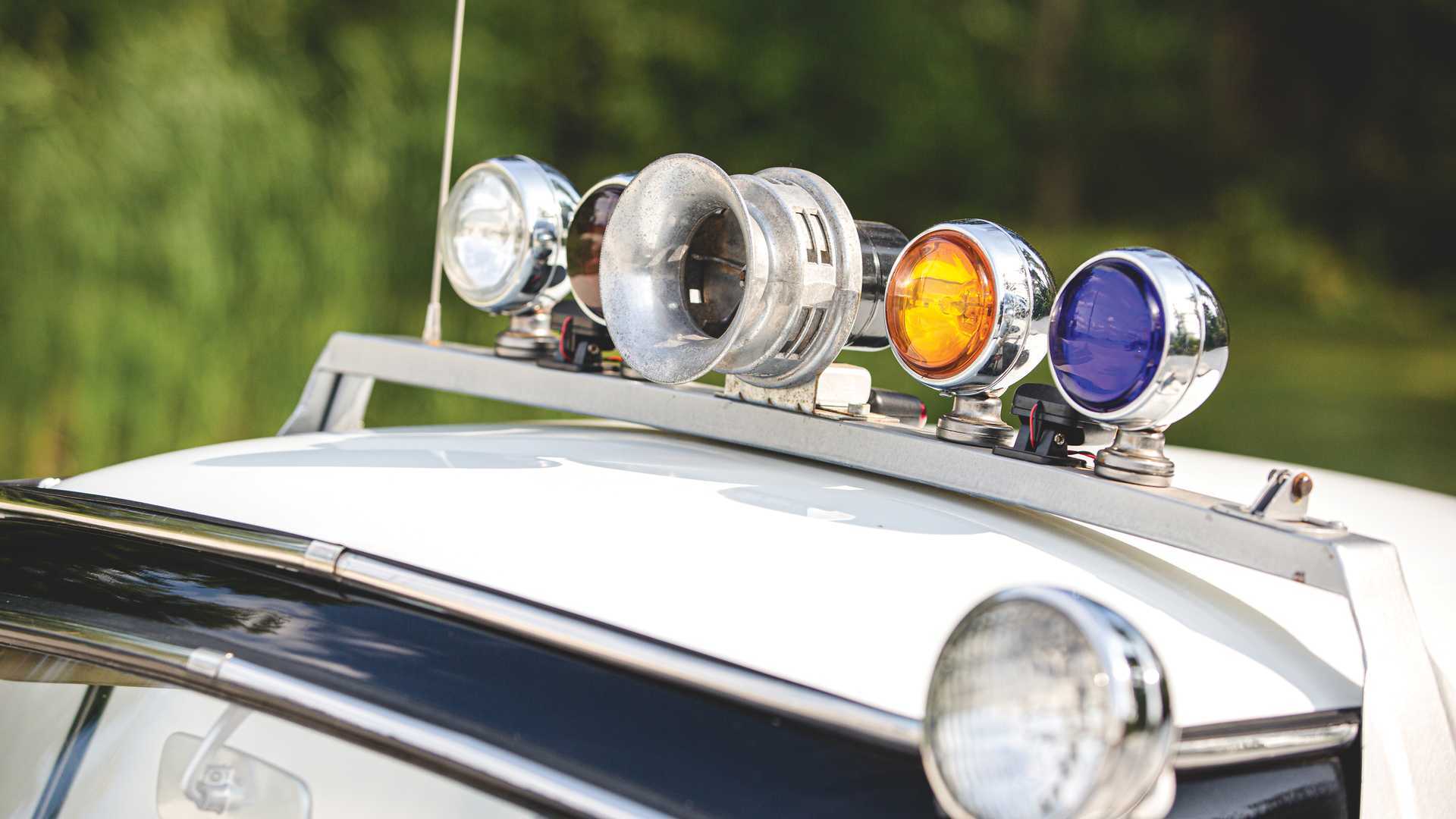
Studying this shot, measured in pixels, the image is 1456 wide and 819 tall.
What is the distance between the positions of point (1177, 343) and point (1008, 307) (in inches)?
8.3

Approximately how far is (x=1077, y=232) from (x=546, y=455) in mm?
11954

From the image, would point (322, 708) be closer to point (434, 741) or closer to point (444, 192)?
point (434, 741)

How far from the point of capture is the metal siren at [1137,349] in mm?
1458

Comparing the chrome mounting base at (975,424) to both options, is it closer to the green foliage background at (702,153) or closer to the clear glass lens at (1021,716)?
the clear glass lens at (1021,716)

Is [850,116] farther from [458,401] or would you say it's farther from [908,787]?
[908,787]

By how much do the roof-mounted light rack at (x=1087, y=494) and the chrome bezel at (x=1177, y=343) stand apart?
9 centimetres

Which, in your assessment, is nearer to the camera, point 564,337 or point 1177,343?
point 1177,343

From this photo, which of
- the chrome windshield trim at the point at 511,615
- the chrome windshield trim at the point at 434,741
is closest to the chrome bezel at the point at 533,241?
the chrome windshield trim at the point at 511,615

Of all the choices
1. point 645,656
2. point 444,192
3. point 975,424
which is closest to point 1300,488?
point 975,424

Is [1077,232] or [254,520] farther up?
[1077,232]

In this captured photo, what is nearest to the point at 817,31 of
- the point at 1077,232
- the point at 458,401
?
the point at 1077,232

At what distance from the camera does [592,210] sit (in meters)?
2.06

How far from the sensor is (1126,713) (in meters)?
0.91

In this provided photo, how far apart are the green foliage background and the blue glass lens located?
5.13 metres
